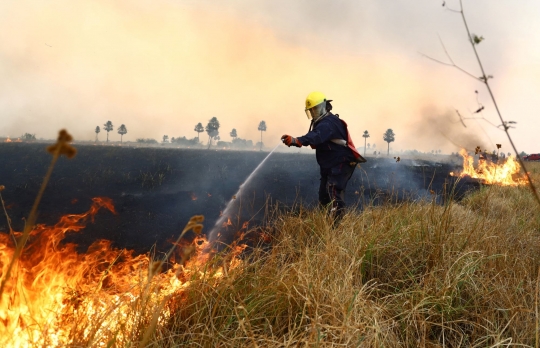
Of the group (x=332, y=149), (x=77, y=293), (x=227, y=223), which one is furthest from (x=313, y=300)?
(x=227, y=223)

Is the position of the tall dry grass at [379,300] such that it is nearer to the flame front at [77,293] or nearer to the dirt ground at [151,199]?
the flame front at [77,293]

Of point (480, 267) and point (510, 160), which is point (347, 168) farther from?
point (510, 160)

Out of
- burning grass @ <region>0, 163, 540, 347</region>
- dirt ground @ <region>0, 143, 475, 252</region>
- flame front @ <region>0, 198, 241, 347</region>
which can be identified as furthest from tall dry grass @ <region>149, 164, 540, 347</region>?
dirt ground @ <region>0, 143, 475, 252</region>

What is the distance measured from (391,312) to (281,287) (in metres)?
0.76

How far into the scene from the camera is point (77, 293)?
7.58 feet

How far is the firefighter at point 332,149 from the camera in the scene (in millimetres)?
4785

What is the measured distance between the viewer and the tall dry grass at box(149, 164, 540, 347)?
1.78 m

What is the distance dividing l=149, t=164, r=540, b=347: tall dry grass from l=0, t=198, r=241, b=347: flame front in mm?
237

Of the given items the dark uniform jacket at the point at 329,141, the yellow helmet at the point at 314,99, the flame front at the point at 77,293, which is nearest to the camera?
the flame front at the point at 77,293

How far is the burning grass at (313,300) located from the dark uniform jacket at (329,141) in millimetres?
1818

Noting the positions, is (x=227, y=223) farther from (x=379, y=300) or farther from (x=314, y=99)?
(x=379, y=300)

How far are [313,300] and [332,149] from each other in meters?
3.29

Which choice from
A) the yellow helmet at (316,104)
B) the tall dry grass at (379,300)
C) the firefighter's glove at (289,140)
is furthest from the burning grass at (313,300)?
the yellow helmet at (316,104)

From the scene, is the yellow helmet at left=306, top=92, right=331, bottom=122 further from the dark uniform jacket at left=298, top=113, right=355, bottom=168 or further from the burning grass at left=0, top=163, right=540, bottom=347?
the burning grass at left=0, top=163, right=540, bottom=347
